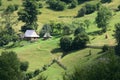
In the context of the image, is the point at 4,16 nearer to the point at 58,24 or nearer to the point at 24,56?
the point at 58,24

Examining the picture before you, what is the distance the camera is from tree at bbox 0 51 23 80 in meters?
80.1

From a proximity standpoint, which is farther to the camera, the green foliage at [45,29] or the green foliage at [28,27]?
the green foliage at [28,27]

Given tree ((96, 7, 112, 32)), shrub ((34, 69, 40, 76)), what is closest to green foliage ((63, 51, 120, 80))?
shrub ((34, 69, 40, 76))

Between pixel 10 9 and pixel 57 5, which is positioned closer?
pixel 10 9

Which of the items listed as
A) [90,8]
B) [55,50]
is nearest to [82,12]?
[90,8]

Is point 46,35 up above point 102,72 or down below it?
below

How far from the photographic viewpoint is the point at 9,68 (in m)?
84.6

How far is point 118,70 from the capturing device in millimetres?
52219

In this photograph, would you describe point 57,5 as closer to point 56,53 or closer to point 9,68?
point 56,53

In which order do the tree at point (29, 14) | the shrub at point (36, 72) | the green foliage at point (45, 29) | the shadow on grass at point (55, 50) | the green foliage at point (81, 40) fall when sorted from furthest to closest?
the tree at point (29, 14) < the green foliage at point (45, 29) < the shadow on grass at point (55, 50) < the green foliage at point (81, 40) < the shrub at point (36, 72)

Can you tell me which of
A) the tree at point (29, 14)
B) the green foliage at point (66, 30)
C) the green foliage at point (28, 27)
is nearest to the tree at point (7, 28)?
the green foliage at point (28, 27)

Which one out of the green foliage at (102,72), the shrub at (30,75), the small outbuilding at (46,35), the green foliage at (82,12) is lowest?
the shrub at (30,75)

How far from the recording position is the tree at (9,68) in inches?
3155

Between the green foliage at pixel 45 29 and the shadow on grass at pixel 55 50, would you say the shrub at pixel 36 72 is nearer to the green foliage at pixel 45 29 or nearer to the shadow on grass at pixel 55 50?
the shadow on grass at pixel 55 50
